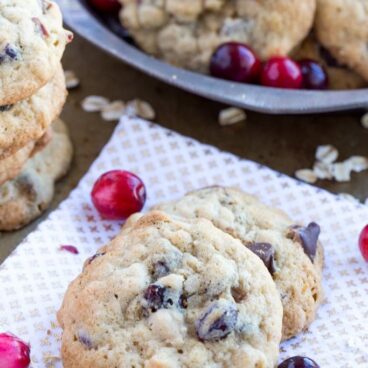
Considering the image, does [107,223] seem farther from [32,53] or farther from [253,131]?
[253,131]

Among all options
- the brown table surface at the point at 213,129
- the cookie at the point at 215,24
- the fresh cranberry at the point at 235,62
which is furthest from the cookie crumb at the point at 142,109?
the fresh cranberry at the point at 235,62

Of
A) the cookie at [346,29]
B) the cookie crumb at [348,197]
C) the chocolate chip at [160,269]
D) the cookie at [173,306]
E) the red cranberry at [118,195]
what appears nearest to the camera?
the cookie at [173,306]

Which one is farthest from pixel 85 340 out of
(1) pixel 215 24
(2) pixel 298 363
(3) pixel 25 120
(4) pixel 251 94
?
(1) pixel 215 24

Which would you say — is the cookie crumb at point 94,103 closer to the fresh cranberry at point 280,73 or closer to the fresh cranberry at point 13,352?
the fresh cranberry at point 280,73

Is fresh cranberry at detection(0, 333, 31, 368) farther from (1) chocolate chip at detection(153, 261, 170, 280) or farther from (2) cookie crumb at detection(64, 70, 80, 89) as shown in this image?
(2) cookie crumb at detection(64, 70, 80, 89)

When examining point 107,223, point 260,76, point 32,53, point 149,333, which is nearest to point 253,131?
point 260,76

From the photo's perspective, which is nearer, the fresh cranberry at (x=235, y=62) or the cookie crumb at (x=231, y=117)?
the fresh cranberry at (x=235, y=62)

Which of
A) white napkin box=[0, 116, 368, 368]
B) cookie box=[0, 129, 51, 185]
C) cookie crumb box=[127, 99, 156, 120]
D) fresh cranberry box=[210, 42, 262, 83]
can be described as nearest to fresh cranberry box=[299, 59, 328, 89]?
fresh cranberry box=[210, 42, 262, 83]
